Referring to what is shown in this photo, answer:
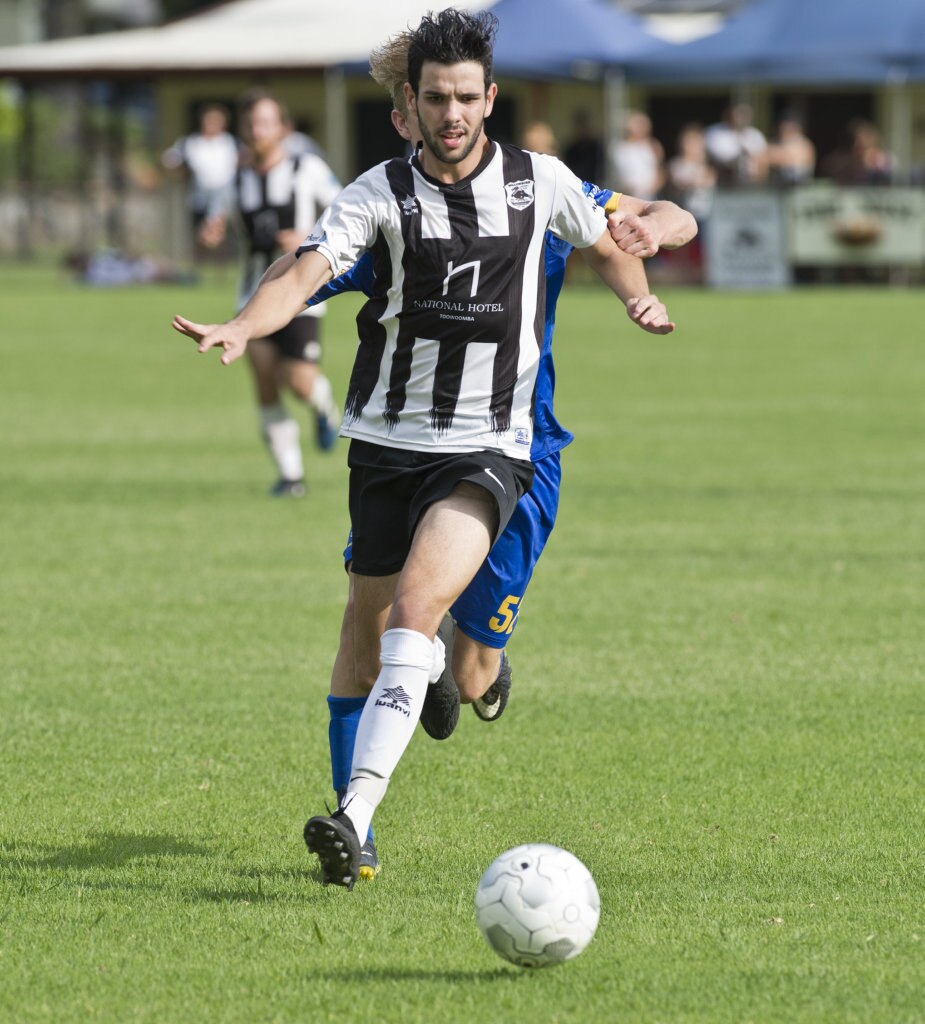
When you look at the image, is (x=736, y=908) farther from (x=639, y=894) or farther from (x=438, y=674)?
(x=438, y=674)

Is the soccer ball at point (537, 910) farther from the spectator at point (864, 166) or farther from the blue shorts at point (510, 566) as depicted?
the spectator at point (864, 166)

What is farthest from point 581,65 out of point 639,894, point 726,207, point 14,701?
point 639,894

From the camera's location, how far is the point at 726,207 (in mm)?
29156

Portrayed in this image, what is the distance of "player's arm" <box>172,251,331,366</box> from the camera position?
181 inches

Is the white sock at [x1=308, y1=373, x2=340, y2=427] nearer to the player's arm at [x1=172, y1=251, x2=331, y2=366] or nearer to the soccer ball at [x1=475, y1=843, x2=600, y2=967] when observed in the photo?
the player's arm at [x1=172, y1=251, x2=331, y2=366]

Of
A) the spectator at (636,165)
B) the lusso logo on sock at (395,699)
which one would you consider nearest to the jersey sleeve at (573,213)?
the lusso logo on sock at (395,699)

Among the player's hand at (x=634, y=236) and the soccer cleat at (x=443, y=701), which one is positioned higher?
the player's hand at (x=634, y=236)

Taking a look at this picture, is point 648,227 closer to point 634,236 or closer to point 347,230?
point 634,236

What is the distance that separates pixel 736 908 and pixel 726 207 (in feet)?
82.9

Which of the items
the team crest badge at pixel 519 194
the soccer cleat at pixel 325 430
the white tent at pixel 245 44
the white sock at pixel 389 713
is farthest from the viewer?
the white tent at pixel 245 44

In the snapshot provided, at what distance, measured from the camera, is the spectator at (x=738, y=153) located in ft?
101

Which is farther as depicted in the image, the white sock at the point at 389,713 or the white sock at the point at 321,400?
the white sock at the point at 321,400

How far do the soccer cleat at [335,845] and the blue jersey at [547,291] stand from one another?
1.36 meters

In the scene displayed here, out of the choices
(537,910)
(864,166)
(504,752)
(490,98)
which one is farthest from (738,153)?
(537,910)
